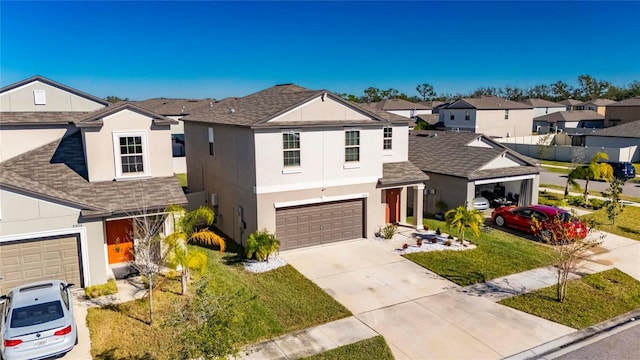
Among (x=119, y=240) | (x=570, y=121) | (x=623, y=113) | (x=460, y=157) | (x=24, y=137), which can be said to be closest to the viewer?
(x=119, y=240)

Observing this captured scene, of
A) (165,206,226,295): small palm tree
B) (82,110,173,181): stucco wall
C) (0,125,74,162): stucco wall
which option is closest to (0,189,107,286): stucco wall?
(165,206,226,295): small palm tree

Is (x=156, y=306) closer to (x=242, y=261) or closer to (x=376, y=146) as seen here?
(x=242, y=261)

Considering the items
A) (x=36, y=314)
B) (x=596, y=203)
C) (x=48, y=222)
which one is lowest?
(x=596, y=203)

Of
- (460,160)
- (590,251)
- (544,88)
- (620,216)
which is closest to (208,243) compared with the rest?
(460,160)

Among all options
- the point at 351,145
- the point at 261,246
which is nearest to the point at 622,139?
the point at 351,145

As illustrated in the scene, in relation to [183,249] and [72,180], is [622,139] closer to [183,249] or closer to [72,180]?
[183,249]

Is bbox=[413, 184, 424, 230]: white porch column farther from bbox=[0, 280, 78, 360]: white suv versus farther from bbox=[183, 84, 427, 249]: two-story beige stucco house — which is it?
bbox=[0, 280, 78, 360]: white suv

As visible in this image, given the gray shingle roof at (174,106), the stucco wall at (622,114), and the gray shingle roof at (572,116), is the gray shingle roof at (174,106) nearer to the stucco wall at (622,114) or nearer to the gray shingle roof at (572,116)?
the gray shingle roof at (572,116)
